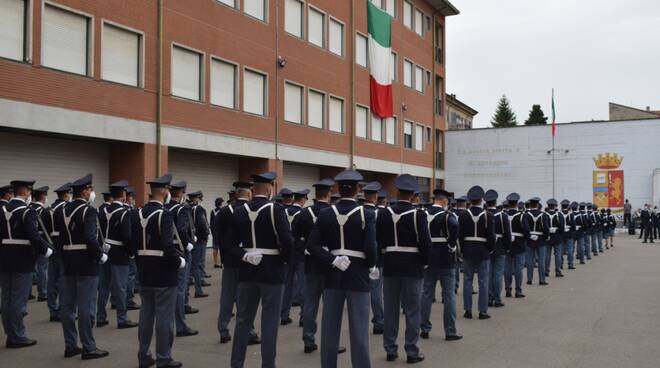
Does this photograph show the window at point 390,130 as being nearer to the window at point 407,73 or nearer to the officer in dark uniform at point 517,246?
the window at point 407,73

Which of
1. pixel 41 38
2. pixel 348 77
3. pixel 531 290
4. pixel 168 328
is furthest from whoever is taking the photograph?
pixel 348 77

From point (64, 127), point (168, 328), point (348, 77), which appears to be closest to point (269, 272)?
point (168, 328)

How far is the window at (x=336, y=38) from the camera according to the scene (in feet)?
94.6

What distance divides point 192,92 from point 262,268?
15.2 m

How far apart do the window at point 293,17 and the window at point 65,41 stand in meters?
9.96

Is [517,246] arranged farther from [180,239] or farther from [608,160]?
[608,160]

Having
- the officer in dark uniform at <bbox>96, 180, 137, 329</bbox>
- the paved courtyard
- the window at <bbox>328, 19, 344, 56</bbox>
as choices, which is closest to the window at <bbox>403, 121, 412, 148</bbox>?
the window at <bbox>328, 19, 344, 56</bbox>

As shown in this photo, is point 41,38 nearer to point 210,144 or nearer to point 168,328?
point 210,144

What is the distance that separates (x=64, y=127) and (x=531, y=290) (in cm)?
1206

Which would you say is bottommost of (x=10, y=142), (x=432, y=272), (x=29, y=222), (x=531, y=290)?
(x=531, y=290)

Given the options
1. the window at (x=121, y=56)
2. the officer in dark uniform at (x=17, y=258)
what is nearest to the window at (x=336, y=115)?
the window at (x=121, y=56)

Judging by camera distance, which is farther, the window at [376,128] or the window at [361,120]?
the window at [376,128]

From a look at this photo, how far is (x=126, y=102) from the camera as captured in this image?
17.9m

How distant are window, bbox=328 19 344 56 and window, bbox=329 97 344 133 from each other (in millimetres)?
2261
